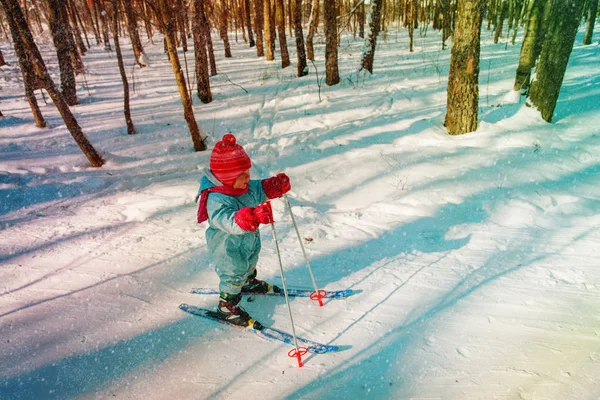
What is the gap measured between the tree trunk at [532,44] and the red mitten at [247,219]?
8596 mm

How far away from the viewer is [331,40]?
1009 centimetres

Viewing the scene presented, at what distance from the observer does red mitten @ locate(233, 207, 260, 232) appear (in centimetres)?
232

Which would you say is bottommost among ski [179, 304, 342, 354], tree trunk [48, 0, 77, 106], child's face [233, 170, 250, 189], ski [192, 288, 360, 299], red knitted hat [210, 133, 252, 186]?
ski [179, 304, 342, 354]

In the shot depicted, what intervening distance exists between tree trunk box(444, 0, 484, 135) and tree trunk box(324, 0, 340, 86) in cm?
494

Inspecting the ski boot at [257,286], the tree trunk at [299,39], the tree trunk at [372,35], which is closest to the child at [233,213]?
the ski boot at [257,286]

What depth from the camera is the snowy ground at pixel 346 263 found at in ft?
8.11

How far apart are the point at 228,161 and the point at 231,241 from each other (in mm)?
729

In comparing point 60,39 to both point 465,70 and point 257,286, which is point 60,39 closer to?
point 257,286

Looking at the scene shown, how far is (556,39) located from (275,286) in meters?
6.76

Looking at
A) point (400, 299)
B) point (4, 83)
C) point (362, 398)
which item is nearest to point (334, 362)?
point (362, 398)

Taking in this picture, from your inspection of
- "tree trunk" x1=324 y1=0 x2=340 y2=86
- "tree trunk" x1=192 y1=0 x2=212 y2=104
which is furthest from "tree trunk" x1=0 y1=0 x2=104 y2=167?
"tree trunk" x1=324 y1=0 x2=340 y2=86

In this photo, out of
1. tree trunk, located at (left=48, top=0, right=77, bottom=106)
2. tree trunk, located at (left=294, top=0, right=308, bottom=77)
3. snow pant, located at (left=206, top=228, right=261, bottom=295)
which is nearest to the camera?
snow pant, located at (left=206, top=228, right=261, bottom=295)

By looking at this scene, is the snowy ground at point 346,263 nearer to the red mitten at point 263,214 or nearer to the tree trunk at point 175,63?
the tree trunk at point 175,63

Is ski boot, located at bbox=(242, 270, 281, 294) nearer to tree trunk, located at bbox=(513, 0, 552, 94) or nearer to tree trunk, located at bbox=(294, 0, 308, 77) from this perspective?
tree trunk, located at bbox=(513, 0, 552, 94)
